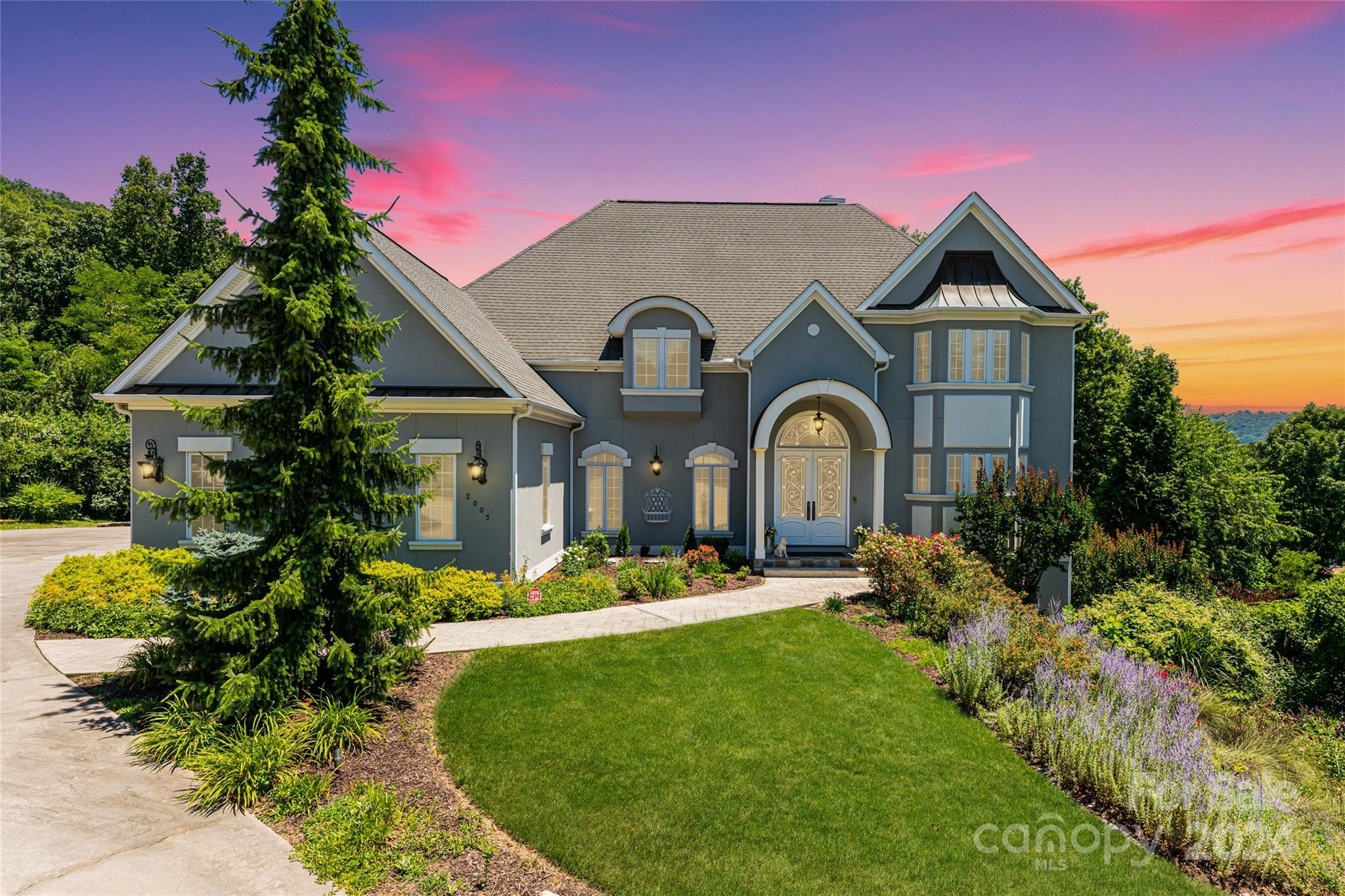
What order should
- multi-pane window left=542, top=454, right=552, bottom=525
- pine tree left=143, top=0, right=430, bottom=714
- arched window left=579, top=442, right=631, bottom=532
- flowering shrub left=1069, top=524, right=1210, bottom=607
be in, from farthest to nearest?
arched window left=579, top=442, right=631, bottom=532, multi-pane window left=542, top=454, right=552, bottom=525, flowering shrub left=1069, top=524, right=1210, bottom=607, pine tree left=143, top=0, right=430, bottom=714

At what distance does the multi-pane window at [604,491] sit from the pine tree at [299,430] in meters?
10.8

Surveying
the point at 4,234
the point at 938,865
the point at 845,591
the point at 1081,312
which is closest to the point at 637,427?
the point at 845,591

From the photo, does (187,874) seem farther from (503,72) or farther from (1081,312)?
(1081,312)

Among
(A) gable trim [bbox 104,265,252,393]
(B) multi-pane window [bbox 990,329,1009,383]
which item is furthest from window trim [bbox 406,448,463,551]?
(B) multi-pane window [bbox 990,329,1009,383]

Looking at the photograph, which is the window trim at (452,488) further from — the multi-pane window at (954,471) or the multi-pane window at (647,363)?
the multi-pane window at (954,471)

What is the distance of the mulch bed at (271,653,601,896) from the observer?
4.89m

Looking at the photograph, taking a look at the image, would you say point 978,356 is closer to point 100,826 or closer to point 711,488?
point 711,488

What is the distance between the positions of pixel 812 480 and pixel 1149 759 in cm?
1209

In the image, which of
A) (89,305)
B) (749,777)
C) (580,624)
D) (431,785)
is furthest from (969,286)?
(89,305)

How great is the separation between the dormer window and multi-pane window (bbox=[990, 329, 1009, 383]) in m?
8.27

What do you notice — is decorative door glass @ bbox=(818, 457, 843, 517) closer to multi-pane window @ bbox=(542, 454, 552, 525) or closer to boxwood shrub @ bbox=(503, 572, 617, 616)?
boxwood shrub @ bbox=(503, 572, 617, 616)

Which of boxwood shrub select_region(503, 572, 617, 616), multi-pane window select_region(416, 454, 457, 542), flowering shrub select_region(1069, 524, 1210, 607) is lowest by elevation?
boxwood shrub select_region(503, 572, 617, 616)

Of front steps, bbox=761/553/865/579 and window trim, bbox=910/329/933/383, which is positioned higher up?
window trim, bbox=910/329/933/383

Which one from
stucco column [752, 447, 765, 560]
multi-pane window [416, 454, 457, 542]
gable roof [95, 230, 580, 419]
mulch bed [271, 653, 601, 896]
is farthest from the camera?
stucco column [752, 447, 765, 560]
